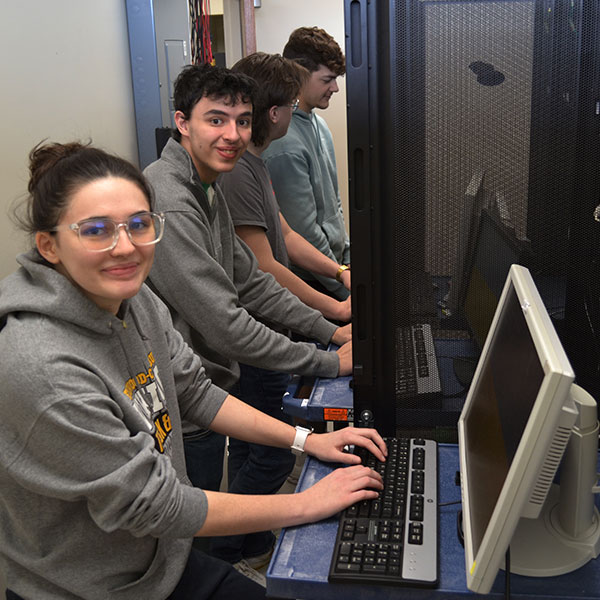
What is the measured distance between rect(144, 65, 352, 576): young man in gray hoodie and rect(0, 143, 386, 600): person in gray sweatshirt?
0.34m

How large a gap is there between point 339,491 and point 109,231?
1.81 ft

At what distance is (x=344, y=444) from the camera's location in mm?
1285

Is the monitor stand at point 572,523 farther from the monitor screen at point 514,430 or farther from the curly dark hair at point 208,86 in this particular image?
the curly dark hair at point 208,86

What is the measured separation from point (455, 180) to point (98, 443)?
743mm

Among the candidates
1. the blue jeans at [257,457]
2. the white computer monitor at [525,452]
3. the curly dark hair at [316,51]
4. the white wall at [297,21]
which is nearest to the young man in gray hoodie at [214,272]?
the blue jeans at [257,457]

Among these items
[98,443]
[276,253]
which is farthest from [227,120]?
[98,443]

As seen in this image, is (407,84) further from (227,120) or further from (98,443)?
(98,443)

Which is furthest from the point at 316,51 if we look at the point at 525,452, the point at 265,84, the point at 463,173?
the point at 525,452

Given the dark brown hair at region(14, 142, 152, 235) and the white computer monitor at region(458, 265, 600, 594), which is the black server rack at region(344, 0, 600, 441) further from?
the dark brown hair at region(14, 142, 152, 235)

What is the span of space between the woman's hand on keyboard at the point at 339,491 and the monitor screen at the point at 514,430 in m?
0.16

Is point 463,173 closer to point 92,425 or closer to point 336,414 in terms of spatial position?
point 336,414

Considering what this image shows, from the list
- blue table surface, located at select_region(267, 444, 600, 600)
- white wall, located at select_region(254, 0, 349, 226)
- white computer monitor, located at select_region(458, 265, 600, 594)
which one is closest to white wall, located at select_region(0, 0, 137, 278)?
blue table surface, located at select_region(267, 444, 600, 600)

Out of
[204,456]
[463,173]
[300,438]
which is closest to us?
[463,173]

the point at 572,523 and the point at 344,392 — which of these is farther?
the point at 344,392
